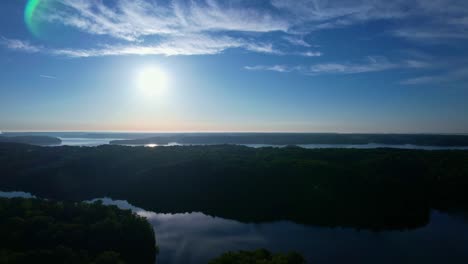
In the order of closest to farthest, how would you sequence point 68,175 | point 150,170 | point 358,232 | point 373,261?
point 373,261
point 358,232
point 150,170
point 68,175

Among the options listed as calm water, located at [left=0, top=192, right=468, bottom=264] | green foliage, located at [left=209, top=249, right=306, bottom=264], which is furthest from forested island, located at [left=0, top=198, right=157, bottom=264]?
green foliage, located at [left=209, top=249, right=306, bottom=264]

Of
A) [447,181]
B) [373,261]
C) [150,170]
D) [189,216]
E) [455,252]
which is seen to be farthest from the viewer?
[150,170]

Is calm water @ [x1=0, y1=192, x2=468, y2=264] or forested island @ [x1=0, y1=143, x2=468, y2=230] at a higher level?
forested island @ [x1=0, y1=143, x2=468, y2=230]

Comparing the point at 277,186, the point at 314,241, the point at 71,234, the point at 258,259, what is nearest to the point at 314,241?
the point at 314,241

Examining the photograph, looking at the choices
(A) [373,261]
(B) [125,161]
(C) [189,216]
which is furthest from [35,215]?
(B) [125,161]

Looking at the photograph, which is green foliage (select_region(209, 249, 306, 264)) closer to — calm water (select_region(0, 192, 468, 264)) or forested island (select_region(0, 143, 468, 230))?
calm water (select_region(0, 192, 468, 264))

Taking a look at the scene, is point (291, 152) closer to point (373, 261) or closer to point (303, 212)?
point (303, 212)
